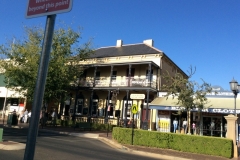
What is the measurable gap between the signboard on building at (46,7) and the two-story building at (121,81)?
21377 millimetres

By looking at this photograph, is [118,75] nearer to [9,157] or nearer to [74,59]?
[74,59]

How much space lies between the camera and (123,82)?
85.1ft

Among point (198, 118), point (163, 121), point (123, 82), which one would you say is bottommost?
point (163, 121)

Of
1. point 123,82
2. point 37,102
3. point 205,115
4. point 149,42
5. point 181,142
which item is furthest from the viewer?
point 149,42

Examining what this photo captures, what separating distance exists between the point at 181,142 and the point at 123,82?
42.4 ft

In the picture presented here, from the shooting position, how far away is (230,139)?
12.8 m

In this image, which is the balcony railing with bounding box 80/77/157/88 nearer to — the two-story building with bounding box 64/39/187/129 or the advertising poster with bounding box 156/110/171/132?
the two-story building with bounding box 64/39/187/129

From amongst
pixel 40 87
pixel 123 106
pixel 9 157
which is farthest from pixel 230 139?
pixel 123 106

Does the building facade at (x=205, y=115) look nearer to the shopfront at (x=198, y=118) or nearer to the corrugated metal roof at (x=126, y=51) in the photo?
the shopfront at (x=198, y=118)

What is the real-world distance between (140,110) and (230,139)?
43.7ft

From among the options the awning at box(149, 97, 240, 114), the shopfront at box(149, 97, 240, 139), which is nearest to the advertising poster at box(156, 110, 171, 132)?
the shopfront at box(149, 97, 240, 139)

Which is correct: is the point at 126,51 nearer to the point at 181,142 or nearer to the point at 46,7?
the point at 181,142

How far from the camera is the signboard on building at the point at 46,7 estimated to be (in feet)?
7.58

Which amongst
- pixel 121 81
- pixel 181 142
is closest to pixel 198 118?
pixel 121 81
